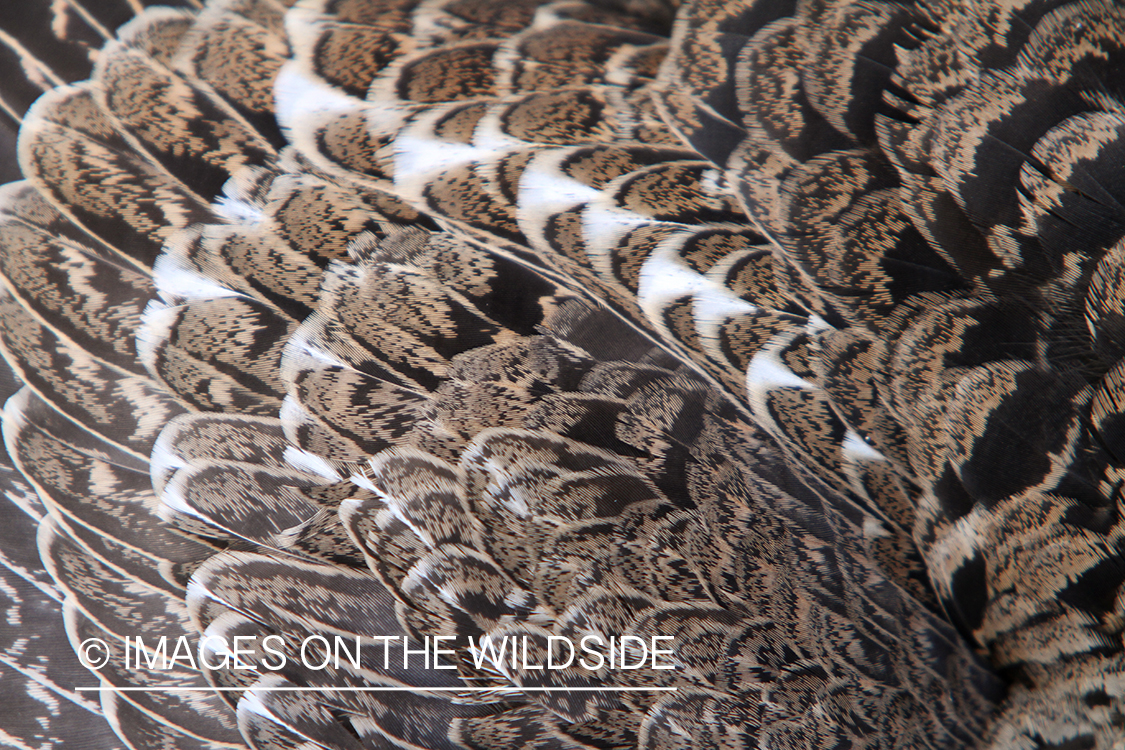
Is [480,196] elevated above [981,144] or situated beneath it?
situated beneath

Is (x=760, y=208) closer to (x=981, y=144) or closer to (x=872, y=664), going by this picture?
(x=981, y=144)

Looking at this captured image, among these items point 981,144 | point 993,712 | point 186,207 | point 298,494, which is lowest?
point 993,712

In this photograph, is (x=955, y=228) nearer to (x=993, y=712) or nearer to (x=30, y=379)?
(x=993, y=712)

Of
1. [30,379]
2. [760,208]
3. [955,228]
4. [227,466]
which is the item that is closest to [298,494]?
[227,466]

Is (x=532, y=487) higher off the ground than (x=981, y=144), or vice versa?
(x=981, y=144)

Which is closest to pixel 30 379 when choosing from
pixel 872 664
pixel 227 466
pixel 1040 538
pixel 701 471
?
pixel 227 466
